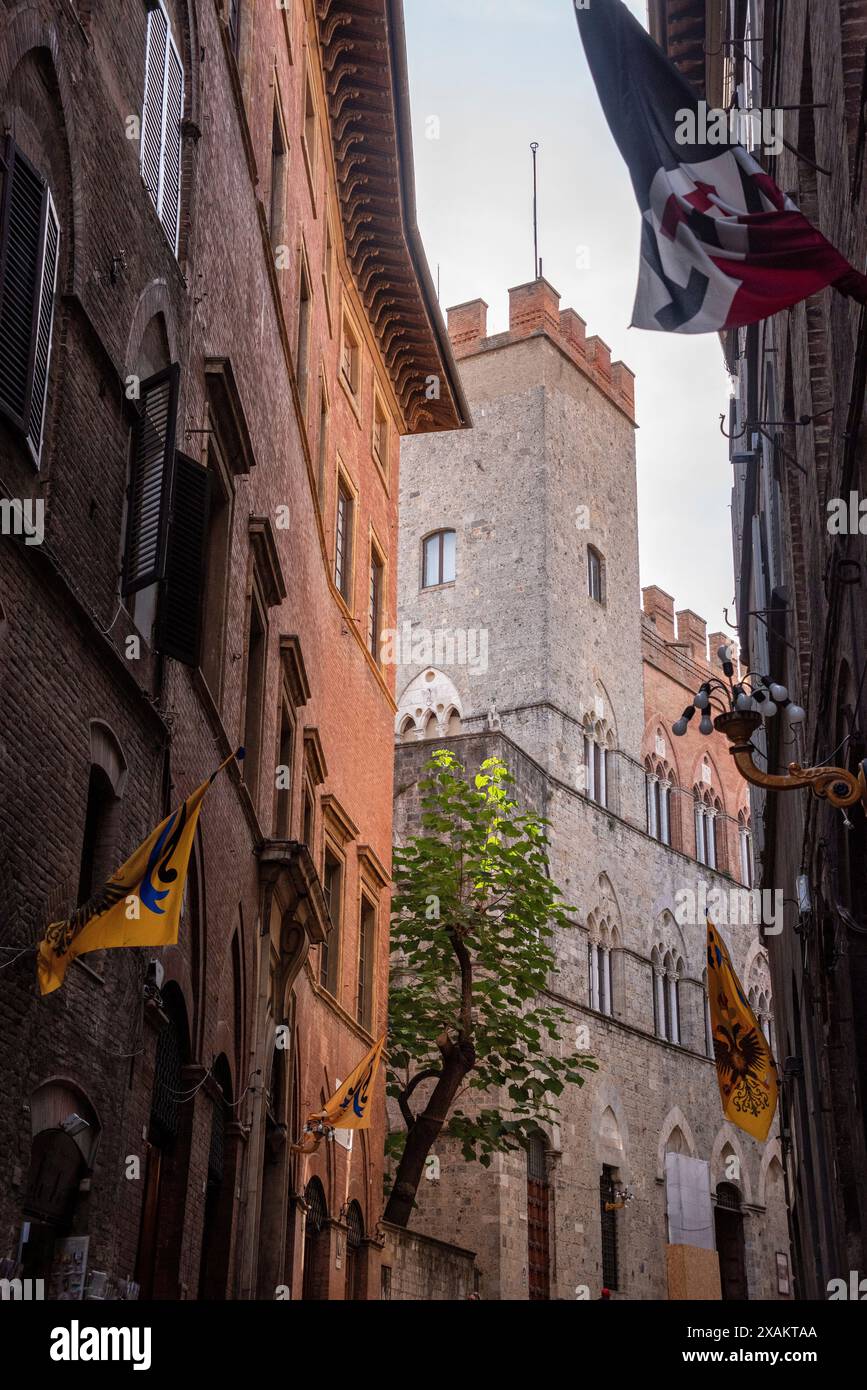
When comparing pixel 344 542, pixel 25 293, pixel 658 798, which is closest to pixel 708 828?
pixel 658 798

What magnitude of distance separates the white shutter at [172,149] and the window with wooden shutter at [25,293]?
3.19 meters

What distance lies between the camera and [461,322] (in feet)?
141

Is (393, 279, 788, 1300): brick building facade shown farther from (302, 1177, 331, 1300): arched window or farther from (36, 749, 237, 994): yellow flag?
(36, 749, 237, 994): yellow flag

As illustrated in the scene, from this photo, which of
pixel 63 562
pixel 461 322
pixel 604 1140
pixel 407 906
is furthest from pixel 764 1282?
pixel 63 562

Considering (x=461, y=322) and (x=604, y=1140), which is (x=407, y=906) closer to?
(x=604, y=1140)

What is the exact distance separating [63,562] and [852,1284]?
677cm

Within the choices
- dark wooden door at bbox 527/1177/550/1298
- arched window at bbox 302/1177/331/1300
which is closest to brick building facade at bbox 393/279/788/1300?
dark wooden door at bbox 527/1177/550/1298

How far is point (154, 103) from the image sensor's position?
1109 centimetres

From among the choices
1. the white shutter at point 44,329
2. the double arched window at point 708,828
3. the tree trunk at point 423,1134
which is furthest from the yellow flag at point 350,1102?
the double arched window at point 708,828

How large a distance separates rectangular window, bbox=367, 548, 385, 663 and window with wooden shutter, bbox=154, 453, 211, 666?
11.8m

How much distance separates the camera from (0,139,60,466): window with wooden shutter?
303 inches
